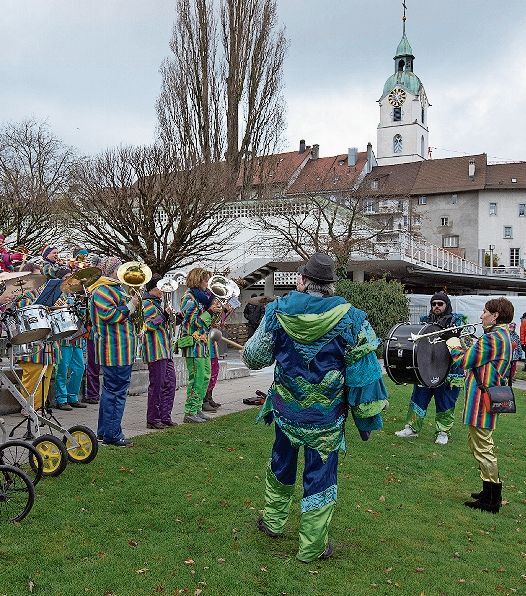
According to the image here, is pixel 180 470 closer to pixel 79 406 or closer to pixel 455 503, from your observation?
pixel 455 503

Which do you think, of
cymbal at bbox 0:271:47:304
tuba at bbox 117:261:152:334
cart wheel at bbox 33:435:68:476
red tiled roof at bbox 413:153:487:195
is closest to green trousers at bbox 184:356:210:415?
tuba at bbox 117:261:152:334

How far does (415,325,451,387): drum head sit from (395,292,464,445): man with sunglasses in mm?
886

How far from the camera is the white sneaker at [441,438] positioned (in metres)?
8.18

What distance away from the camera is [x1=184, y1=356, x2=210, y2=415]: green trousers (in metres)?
8.38

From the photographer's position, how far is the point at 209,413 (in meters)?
9.44

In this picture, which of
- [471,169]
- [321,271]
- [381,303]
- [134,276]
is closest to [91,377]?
[134,276]

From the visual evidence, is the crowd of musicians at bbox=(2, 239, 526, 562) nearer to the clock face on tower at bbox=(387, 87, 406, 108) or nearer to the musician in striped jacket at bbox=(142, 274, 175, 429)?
the musician in striped jacket at bbox=(142, 274, 175, 429)

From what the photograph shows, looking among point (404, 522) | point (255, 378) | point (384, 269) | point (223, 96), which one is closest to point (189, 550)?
point (404, 522)

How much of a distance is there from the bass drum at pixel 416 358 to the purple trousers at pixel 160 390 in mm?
2819

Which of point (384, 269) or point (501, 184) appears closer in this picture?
point (384, 269)

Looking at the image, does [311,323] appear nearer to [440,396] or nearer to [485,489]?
[485,489]

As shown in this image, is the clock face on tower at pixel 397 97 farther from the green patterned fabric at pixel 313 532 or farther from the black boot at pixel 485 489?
the green patterned fabric at pixel 313 532

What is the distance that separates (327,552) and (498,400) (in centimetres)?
207

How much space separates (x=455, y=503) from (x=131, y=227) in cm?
1538
